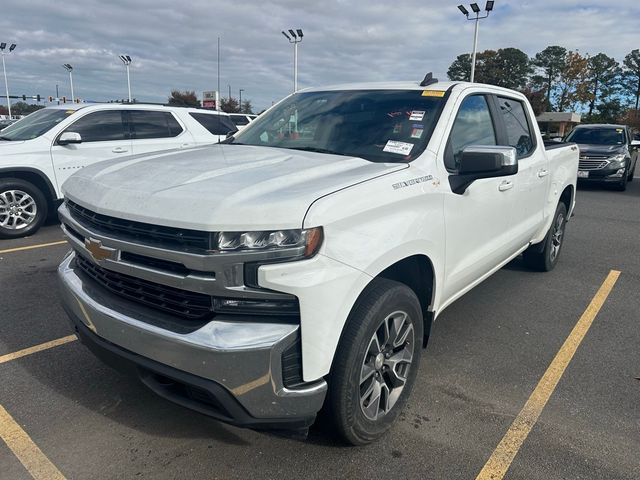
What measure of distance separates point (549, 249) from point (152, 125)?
636cm

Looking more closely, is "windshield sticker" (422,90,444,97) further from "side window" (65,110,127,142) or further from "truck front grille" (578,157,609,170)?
"truck front grille" (578,157,609,170)

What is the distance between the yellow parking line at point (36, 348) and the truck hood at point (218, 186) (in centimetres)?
138

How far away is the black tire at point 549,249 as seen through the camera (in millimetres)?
5480

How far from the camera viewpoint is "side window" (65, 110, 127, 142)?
764cm

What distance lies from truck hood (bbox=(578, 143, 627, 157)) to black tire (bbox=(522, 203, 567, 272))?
357 inches

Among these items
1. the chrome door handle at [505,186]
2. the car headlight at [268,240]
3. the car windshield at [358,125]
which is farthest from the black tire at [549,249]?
the car headlight at [268,240]

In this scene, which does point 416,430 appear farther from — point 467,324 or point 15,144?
point 15,144

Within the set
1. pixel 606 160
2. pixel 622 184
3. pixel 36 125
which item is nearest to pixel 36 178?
pixel 36 125

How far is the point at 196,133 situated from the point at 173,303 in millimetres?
7161

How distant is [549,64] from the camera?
76.4 m

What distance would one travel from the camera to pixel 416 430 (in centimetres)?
283

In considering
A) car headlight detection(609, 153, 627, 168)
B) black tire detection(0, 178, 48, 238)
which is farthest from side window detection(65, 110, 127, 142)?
car headlight detection(609, 153, 627, 168)

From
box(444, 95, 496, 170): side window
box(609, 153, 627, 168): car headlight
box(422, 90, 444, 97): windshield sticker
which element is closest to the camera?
box(444, 95, 496, 170): side window

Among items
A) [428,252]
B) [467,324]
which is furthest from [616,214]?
[428,252]
